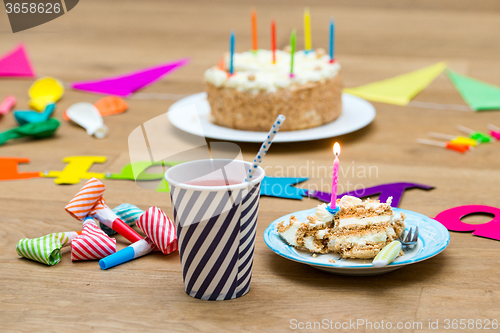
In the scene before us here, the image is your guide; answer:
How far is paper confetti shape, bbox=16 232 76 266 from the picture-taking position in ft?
3.41

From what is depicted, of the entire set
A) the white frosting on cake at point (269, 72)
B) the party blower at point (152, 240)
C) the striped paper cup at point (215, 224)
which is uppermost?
the striped paper cup at point (215, 224)

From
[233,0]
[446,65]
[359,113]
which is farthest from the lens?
[233,0]

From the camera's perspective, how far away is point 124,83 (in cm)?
254

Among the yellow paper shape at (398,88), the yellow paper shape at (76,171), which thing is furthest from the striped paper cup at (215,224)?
the yellow paper shape at (398,88)

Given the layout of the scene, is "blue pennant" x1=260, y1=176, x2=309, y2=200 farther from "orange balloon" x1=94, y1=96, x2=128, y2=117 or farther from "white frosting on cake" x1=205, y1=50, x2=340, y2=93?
"orange balloon" x1=94, y1=96, x2=128, y2=117

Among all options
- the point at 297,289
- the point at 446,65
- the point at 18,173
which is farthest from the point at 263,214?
the point at 446,65

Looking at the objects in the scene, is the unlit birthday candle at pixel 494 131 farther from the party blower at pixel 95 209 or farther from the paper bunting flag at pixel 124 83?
the paper bunting flag at pixel 124 83

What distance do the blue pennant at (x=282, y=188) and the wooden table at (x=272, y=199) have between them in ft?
0.10

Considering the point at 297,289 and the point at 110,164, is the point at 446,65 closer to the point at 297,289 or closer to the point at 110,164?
the point at 110,164

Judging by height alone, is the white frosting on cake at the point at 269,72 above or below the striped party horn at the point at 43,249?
above

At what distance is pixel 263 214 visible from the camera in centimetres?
129

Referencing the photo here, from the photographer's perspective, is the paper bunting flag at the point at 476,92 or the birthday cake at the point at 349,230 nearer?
the birthday cake at the point at 349,230

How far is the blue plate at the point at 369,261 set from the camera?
923 millimetres

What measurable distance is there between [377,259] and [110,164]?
0.98 m
